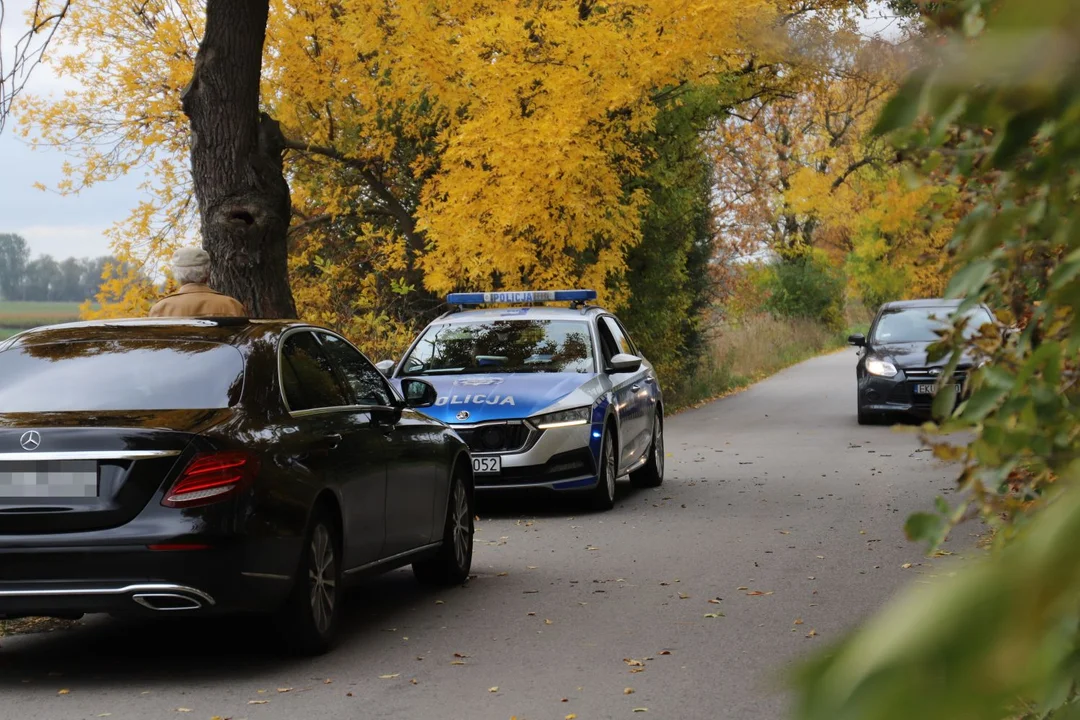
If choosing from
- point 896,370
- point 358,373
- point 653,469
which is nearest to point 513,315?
point 653,469

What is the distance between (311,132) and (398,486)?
1866 cm

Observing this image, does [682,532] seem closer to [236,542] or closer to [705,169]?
[236,542]

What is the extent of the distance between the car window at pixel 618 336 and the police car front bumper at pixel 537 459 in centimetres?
216

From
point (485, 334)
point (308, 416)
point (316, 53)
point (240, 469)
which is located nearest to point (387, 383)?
point (308, 416)

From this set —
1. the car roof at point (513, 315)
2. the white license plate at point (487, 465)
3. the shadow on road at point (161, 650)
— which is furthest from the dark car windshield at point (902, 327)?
the shadow on road at point (161, 650)

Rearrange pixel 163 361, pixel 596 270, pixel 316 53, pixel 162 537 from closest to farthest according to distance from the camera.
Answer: pixel 162 537, pixel 163 361, pixel 596 270, pixel 316 53

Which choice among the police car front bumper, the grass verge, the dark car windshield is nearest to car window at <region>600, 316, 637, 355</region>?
the police car front bumper

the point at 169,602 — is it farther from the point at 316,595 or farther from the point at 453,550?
the point at 453,550

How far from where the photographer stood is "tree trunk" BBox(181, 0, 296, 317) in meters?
13.0

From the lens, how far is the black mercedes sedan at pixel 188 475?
620cm

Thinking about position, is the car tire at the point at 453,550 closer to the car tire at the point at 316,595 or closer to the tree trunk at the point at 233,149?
the car tire at the point at 316,595

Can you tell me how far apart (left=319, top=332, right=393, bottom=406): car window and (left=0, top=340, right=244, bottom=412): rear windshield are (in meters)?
1.12

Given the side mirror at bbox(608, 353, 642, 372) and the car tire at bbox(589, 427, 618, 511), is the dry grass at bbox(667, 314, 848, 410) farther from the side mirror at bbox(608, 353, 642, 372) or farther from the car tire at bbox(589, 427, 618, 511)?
the car tire at bbox(589, 427, 618, 511)

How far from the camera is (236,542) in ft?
20.8
